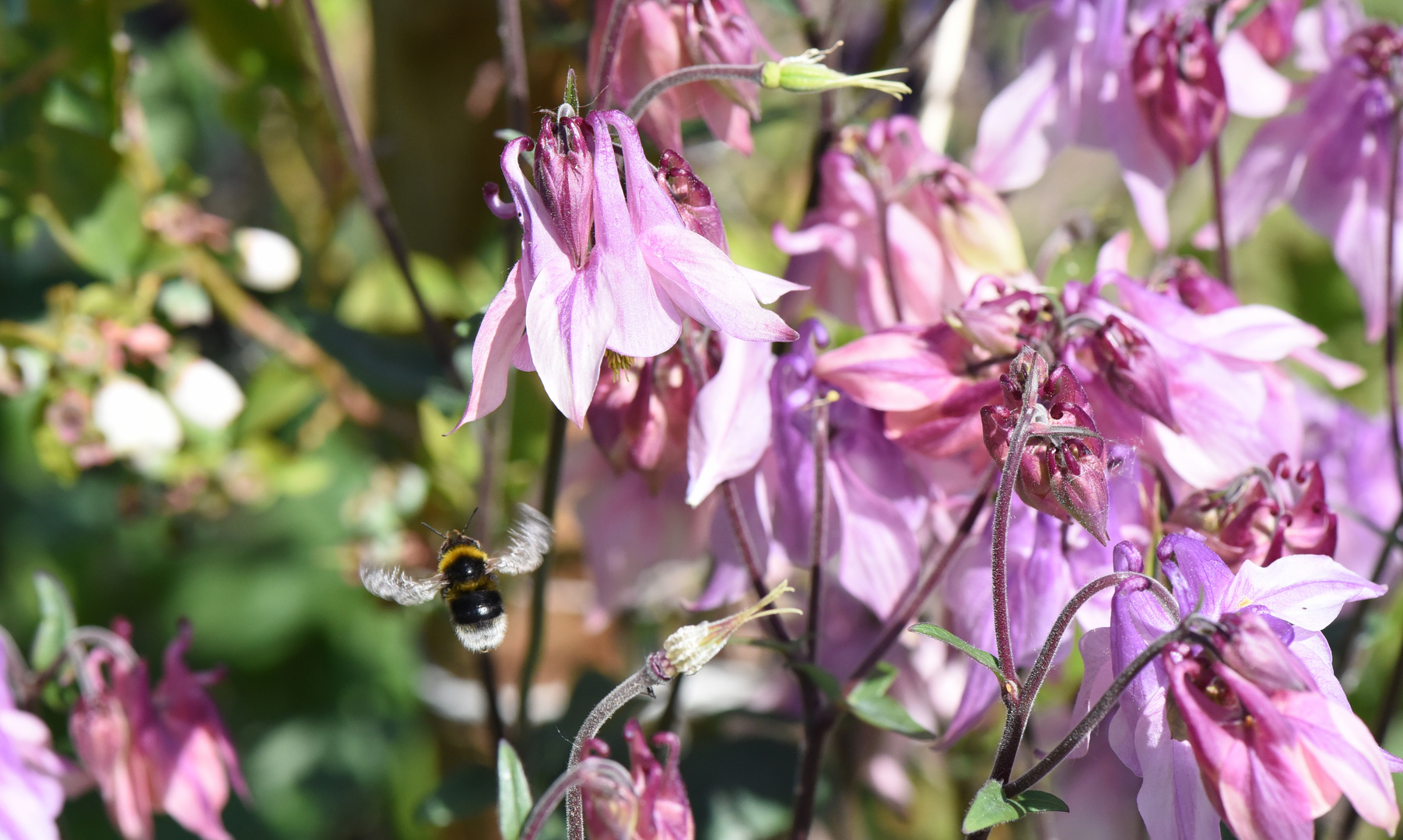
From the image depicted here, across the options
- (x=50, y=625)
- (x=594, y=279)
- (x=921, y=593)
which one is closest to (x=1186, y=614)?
(x=921, y=593)

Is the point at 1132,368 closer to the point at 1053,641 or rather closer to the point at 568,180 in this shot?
the point at 1053,641

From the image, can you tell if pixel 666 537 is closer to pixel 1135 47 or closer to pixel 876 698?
pixel 876 698

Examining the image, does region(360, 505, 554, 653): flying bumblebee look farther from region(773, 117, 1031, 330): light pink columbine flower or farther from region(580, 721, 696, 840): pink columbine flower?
region(773, 117, 1031, 330): light pink columbine flower

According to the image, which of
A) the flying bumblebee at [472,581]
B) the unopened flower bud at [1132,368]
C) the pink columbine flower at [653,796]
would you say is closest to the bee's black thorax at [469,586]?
the flying bumblebee at [472,581]

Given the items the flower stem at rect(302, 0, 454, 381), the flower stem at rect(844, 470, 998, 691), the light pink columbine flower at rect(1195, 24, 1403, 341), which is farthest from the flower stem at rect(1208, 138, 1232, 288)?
the flower stem at rect(302, 0, 454, 381)

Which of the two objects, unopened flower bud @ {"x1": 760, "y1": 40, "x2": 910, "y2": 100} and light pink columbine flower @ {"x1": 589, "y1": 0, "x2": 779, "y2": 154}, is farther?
light pink columbine flower @ {"x1": 589, "y1": 0, "x2": 779, "y2": 154}
